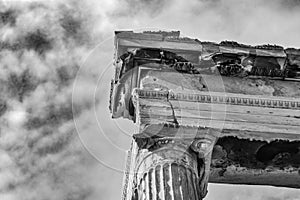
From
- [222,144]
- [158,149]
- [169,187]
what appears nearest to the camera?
[169,187]

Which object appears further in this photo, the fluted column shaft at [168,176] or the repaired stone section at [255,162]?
the repaired stone section at [255,162]

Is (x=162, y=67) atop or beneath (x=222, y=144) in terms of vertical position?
atop

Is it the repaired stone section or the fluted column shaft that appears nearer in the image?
the fluted column shaft

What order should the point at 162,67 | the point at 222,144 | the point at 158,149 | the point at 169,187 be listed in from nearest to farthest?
the point at 169,187 → the point at 158,149 → the point at 222,144 → the point at 162,67

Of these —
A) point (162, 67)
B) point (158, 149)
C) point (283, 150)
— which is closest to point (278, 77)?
point (283, 150)

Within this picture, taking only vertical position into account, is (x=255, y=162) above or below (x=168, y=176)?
above

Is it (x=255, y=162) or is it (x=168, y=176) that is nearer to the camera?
(x=168, y=176)

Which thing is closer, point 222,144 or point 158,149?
point 158,149

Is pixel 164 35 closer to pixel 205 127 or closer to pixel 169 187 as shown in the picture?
pixel 205 127

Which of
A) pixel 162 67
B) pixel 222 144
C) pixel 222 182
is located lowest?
pixel 222 182

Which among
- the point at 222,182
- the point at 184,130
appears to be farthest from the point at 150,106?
the point at 222,182
